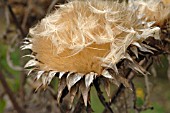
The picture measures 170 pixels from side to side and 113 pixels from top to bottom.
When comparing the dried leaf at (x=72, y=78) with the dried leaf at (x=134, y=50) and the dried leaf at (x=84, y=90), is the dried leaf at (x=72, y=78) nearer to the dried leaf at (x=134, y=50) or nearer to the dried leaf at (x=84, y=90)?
the dried leaf at (x=84, y=90)

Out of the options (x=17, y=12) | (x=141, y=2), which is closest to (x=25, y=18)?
A: (x=17, y=12)

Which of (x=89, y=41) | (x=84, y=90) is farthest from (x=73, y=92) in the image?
(x=89, y=41)

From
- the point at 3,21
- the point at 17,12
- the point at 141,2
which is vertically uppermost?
the point at 141,2

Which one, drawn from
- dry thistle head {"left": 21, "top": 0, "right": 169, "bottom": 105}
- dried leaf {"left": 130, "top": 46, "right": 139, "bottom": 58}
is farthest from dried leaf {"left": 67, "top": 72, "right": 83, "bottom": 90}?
dried leaf {"left": 130, "top": 46, "right": 139, "bottom": 58}

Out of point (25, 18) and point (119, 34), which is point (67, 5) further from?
point (25, 18)

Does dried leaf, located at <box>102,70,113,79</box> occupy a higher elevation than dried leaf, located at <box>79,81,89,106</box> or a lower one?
higher

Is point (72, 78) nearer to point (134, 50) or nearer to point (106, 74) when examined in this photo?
point (106, 74)

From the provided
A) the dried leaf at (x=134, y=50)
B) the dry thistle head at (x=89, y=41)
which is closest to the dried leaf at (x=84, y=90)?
the dry thistle head at (x=89, y=41)

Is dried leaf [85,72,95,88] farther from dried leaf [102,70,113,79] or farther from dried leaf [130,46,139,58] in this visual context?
dried leaf [130,46,139,58]
